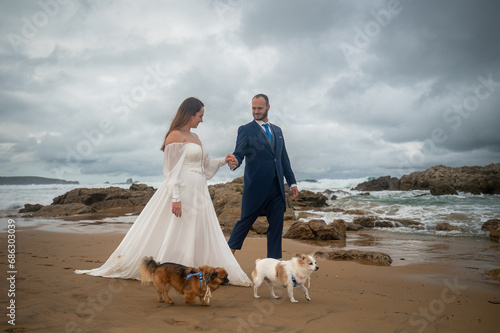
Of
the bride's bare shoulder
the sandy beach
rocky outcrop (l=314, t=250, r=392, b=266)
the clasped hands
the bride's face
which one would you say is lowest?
rocky outcrop (l=314, t=250, r=392, b=266)

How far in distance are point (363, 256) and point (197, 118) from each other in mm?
4461

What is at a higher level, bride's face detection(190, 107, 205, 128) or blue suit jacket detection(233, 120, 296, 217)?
bride's face detection(190, 107, 205, 128)

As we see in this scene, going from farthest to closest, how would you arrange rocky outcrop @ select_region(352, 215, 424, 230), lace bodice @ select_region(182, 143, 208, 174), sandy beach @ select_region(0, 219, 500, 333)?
1. rocky outcrop @ select_region(352, 215, 424, 230)
2. lace bodice @ select_region(182, 143, 208, 174)
3. sandy beach @ select_region(0, 219, 500, 333)

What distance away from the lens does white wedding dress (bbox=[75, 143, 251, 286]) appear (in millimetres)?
4246

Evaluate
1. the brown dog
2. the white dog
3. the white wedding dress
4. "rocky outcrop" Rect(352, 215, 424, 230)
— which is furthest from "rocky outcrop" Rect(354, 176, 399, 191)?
the brown dog

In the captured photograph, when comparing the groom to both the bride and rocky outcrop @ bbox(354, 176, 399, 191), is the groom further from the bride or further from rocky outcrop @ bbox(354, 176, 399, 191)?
rocky outcrop @ bbox(354, 176, 399, 191)

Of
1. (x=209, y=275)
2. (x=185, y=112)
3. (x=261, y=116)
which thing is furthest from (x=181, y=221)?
(x=261, y=116)

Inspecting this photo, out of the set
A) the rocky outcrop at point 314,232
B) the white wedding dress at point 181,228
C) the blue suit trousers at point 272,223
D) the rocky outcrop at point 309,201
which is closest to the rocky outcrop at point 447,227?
the rocky outcrop at point 314,232

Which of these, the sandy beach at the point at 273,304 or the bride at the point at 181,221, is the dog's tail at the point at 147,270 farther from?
the bride at the point at 181,221

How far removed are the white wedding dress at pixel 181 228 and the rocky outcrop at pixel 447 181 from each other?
32496 mm

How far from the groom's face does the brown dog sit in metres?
2.38

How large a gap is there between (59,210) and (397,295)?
1904 cm

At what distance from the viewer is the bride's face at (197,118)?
4521 mm

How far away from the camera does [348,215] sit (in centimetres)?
1697
